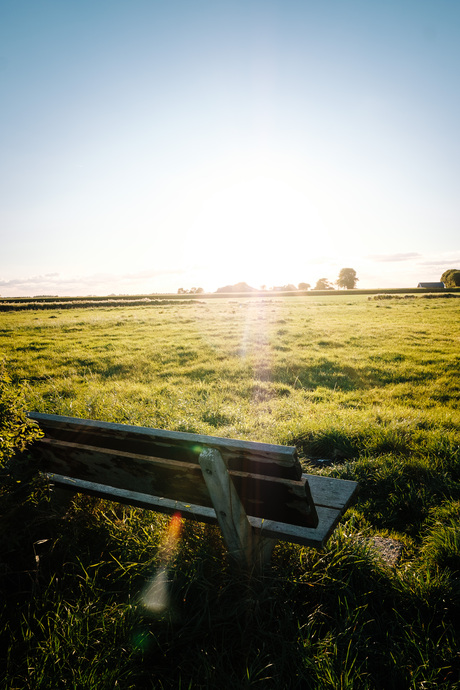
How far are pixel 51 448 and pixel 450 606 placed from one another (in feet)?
9.53

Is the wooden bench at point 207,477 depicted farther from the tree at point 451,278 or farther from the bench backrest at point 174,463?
the tree at point 451,278

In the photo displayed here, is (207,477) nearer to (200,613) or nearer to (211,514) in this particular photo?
(211,514)

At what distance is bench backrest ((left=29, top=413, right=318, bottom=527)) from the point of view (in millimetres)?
1768

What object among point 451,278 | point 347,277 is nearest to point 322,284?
point 347,277

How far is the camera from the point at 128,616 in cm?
215

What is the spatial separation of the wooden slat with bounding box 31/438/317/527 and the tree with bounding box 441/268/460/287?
127698 millimetres

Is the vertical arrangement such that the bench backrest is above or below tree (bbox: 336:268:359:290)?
below

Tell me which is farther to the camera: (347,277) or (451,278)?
(347,277)

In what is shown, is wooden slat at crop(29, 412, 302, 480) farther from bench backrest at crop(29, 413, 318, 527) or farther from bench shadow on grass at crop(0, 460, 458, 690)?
bench shadow on grass at crop(0, 460, 458, 690)

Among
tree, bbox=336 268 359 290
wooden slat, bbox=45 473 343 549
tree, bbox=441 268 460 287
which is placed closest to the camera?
wooden slat, bbox=45 473 343 549

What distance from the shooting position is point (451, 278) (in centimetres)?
10962

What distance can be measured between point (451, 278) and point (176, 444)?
131 metres

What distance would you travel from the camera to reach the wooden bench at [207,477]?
70.1 inches

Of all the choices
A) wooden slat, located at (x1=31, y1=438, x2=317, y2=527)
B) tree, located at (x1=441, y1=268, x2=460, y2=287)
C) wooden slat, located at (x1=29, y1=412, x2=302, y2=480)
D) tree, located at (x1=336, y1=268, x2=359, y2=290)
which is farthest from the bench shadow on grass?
tree, located at (x1=336, y1=268, x2=359, y2=290)
